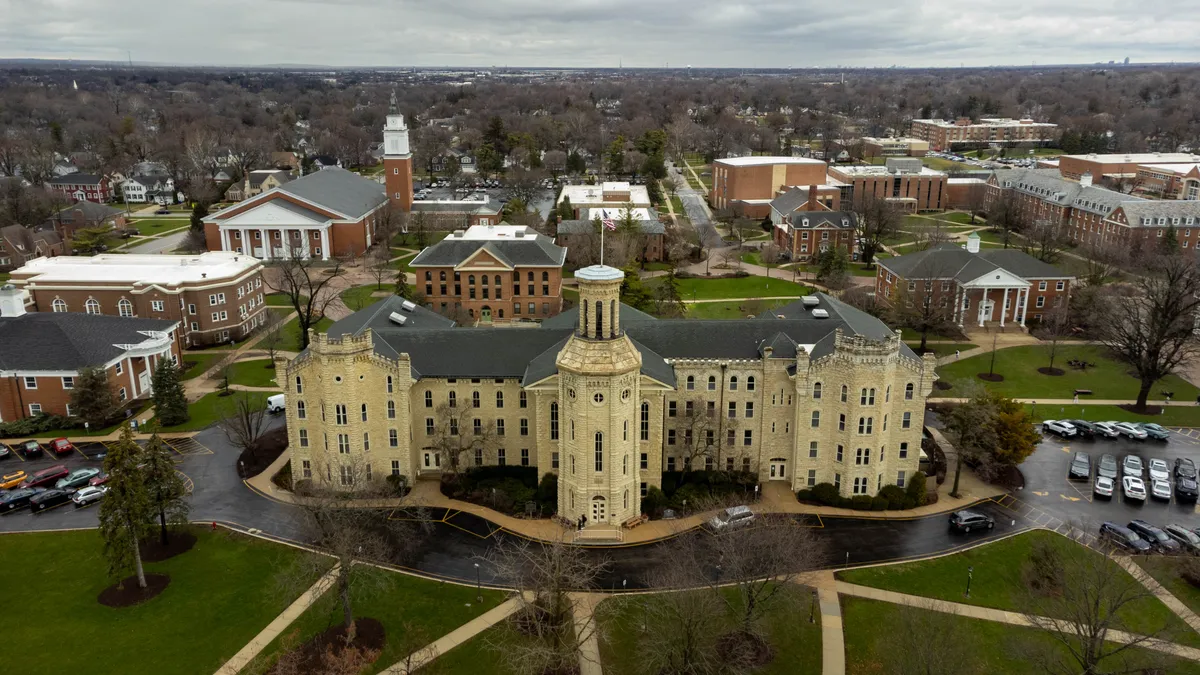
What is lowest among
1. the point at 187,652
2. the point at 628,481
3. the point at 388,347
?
the point at 187,652

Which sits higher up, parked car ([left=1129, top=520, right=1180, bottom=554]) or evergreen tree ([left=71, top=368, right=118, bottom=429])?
evergreen tree ([left=71, top=368, right=118, bottom=429])

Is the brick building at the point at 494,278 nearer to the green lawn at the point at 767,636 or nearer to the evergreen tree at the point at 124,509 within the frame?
the evergreen tree at the point at 124,509

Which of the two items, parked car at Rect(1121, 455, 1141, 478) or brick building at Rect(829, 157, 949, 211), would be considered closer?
parked car at Rect(1121, 455, 1141, 478)

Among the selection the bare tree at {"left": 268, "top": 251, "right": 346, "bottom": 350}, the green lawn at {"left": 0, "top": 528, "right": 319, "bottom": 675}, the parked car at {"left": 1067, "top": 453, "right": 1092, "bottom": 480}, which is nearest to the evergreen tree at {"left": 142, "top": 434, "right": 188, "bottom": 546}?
the green lawn at {"left": 0, "top": 528, "right": 319, "bottom": 675}

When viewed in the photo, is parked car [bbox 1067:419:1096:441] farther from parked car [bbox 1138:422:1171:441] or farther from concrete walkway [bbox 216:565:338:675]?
concrete walkway [bbox 216:565:338:675]

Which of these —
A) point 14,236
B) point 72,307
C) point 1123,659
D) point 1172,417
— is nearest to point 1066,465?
point 1172,417

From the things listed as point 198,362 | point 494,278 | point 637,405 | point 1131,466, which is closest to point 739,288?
point 494,278

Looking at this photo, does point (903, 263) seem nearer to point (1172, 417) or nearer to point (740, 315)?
point (740, 315)

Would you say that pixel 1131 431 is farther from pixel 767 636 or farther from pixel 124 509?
pixel 124 509
